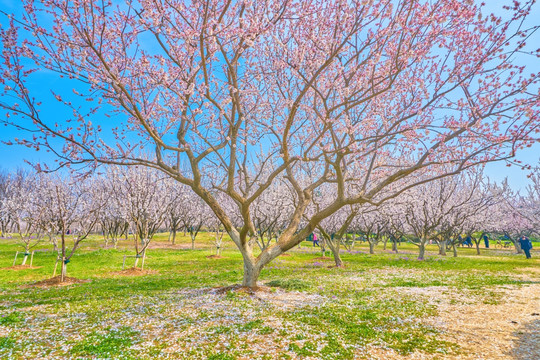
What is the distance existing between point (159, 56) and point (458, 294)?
1587 centimetres

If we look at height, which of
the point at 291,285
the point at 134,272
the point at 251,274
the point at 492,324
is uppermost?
the point at 251,274

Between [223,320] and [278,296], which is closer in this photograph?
[223,320]

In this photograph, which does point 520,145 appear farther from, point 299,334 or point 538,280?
point 538,280

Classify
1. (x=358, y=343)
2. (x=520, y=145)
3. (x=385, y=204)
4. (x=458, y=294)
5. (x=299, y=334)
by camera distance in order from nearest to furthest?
(x=358, y=343) < (x=299, y=334) < (x=520, y=145) < (x=458, y=294) < (x=385, y=204)

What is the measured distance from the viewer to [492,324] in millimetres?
9219

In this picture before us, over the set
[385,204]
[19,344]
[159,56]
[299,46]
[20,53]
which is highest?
[299,46]

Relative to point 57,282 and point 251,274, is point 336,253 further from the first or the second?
point 57,282

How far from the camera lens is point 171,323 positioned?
911 cm

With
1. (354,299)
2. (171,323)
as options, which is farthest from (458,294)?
(171,323)

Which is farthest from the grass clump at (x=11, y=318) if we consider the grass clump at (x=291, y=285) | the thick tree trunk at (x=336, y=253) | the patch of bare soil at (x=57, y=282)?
the thick tree trunk at (x=336, y=253)

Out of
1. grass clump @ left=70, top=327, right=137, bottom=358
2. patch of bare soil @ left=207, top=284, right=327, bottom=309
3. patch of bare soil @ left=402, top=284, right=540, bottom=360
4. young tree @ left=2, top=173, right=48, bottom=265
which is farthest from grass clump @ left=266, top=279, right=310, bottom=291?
young tree @ left=2, top=173, right=48, bottom=265

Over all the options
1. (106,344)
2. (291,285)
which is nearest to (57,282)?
(106,344)

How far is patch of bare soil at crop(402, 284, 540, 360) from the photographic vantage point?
7.18m

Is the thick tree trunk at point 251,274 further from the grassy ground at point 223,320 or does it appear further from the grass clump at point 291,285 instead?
the grass clump at point 291,285
